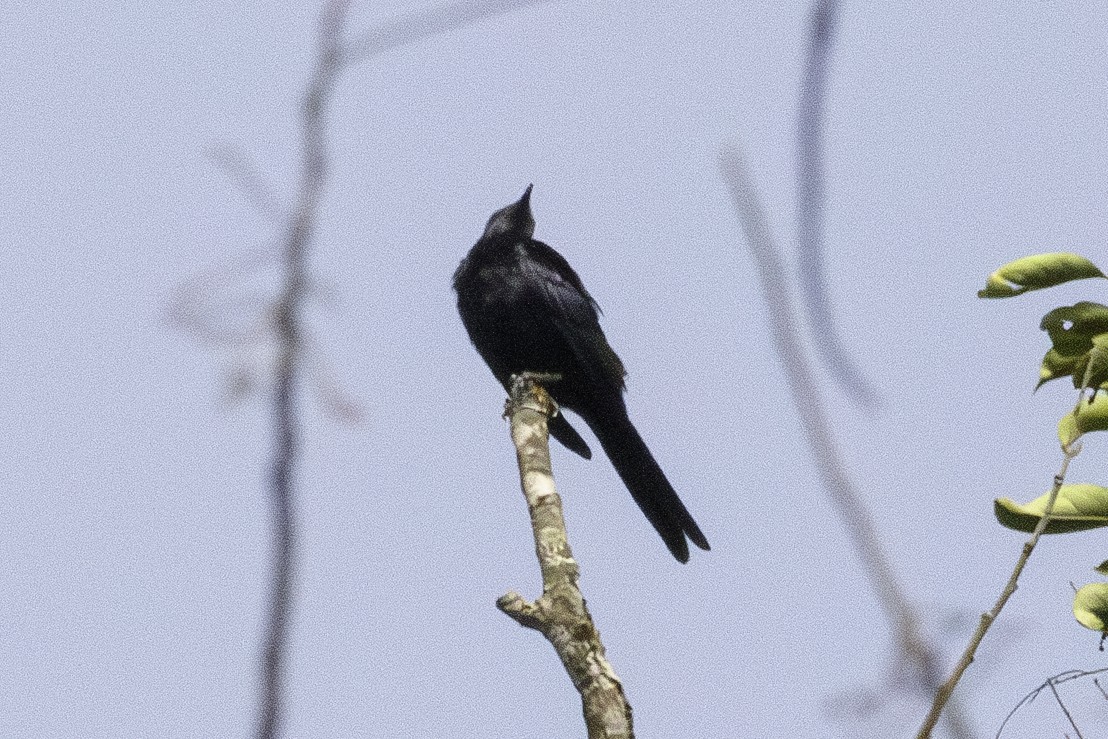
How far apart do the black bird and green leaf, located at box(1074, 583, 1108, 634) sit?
3220mm

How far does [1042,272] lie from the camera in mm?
3105

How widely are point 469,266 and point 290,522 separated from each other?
555 centimetres

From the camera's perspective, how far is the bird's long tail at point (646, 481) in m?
5.93

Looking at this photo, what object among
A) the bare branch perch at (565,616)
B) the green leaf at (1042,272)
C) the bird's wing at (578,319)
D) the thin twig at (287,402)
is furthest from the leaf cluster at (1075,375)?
the bird's wing at (578,319)

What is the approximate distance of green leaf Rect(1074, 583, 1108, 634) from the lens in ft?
9.82

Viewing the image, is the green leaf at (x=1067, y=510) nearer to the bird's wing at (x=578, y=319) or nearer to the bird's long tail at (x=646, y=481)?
the bird's long tail at (x=646, y=481)

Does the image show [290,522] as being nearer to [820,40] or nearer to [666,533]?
[820,40]

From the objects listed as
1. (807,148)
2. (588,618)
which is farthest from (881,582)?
(588,618)

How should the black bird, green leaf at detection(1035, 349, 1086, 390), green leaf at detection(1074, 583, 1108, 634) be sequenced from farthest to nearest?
the black bird, green leaf at detection(1035, 349, 1086, 390), green leaf at detection(1074, 583, 1108, 634)

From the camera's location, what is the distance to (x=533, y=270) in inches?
257

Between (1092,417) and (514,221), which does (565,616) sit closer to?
(1092,417)

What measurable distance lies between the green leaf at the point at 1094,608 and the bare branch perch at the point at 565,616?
101 centimetres

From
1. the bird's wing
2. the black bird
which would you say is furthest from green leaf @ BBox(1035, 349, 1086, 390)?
the bird's wing

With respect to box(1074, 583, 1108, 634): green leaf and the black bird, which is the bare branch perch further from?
the black bird
